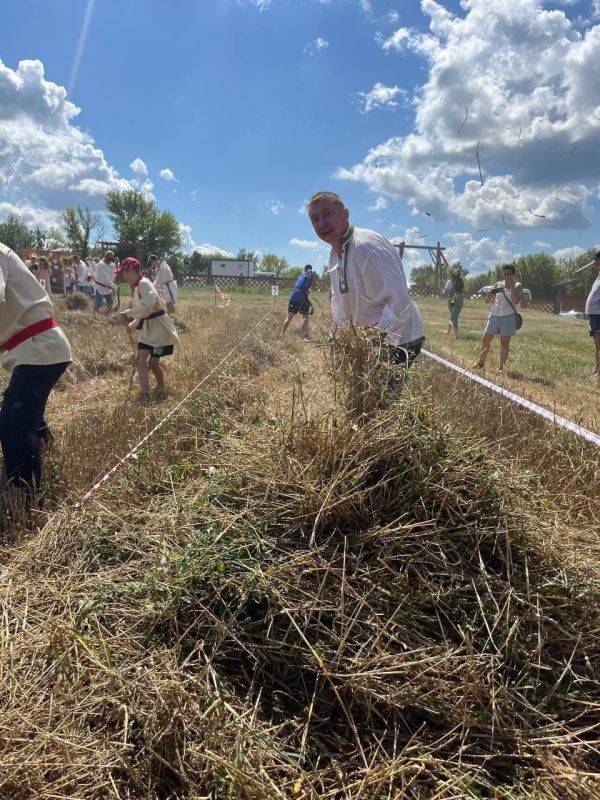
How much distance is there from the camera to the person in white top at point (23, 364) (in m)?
3.13

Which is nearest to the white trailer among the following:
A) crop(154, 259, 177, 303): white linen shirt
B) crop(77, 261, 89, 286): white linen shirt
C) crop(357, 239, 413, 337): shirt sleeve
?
crop(77, 261, 89, 286): white linen shirt

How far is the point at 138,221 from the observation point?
2798 inches

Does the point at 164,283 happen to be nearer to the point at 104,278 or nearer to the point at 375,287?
the point at 104,278

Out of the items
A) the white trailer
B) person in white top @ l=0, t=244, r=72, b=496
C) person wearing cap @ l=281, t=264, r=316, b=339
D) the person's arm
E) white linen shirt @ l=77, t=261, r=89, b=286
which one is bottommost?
person in white top @ l=0, t=244, r=72, b=496

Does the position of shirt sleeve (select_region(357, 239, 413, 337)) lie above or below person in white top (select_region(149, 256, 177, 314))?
below

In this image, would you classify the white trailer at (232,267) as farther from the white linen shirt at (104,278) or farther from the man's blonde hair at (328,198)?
the man's blonde hair at (328,198)

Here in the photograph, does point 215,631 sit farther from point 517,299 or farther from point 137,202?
point 137,202

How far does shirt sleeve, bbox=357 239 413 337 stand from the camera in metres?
2.99

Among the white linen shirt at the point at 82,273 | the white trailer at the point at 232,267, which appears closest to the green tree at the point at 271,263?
the white trailer at the point at 232,267

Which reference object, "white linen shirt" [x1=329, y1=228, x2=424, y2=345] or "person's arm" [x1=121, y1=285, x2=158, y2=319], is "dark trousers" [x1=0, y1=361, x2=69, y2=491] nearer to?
"white linen shirt" [x1=329, y1=228, x2=424, y2=345]

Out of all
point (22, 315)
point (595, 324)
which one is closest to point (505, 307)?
point (595, 324)

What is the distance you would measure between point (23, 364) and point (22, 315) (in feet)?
1.06

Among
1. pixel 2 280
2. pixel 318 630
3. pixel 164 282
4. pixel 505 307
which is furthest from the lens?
pixel 164 282

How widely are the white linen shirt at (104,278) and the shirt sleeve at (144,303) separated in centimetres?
946
